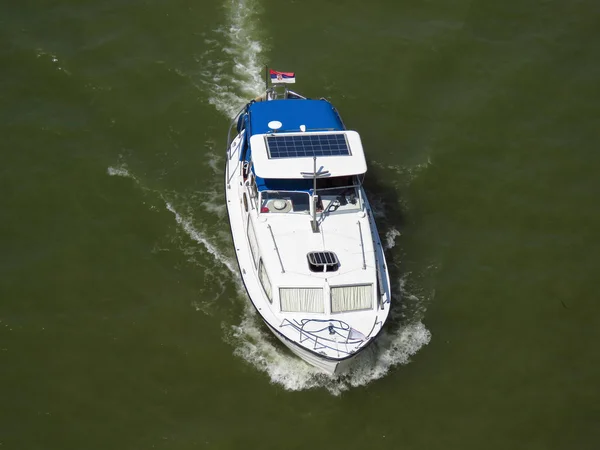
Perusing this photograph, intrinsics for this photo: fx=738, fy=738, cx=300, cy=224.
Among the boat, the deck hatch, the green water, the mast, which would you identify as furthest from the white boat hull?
the mast

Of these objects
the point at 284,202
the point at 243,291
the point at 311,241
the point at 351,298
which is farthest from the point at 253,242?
the point at 351,298

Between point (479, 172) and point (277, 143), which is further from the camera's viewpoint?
point (479, 172)

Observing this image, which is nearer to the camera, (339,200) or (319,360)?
(319,360)

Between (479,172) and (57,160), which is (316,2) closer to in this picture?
(479,172)

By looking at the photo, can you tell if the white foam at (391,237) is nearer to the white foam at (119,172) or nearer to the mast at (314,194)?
the mast at (314,194)

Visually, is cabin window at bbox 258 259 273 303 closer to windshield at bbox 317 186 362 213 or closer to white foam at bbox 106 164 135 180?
windshield at bbox 317 186 362 213

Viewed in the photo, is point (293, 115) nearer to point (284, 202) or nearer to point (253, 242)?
point (284, 202)

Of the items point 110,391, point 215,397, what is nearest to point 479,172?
point 215,397
